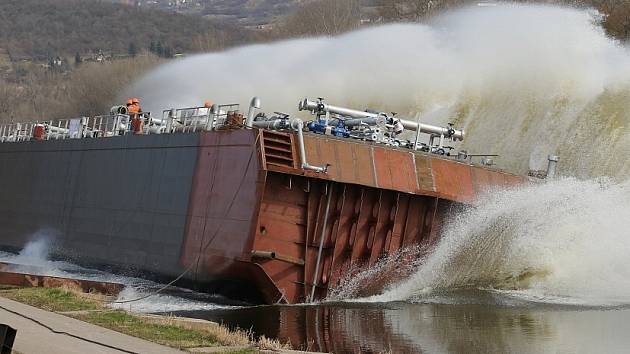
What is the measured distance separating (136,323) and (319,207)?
894 cm

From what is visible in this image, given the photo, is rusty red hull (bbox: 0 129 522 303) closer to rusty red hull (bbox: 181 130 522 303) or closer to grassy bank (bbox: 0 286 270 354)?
Result: rusty red hull (bbox: 181 130 522 303)

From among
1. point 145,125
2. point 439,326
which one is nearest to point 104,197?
point 145,125

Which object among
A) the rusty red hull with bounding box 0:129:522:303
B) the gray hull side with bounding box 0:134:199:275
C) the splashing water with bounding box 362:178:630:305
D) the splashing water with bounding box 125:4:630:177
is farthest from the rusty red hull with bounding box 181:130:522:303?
the splashing water with bounding box 125:4:630:177

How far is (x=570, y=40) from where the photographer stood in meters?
47.5

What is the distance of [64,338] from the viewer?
19000 millimetres

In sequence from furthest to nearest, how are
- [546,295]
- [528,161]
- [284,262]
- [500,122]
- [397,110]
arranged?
[397,110]
[500,122]
[528,161]
[546,295]
[284,262]

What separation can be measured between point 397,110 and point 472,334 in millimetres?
30892

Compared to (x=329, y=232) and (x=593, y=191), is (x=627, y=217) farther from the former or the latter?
(x=329, y=232)

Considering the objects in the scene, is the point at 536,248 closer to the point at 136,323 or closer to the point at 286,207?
the point at 286,207

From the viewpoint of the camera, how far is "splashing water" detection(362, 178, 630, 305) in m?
31.0

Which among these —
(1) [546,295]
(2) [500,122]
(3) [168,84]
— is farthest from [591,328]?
(3) [168,84]

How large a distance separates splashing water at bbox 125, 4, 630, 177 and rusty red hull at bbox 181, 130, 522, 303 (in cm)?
1113

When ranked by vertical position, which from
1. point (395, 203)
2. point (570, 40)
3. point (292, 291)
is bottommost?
point (292, 291)

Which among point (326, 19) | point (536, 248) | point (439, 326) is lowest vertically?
point (439, 326)
